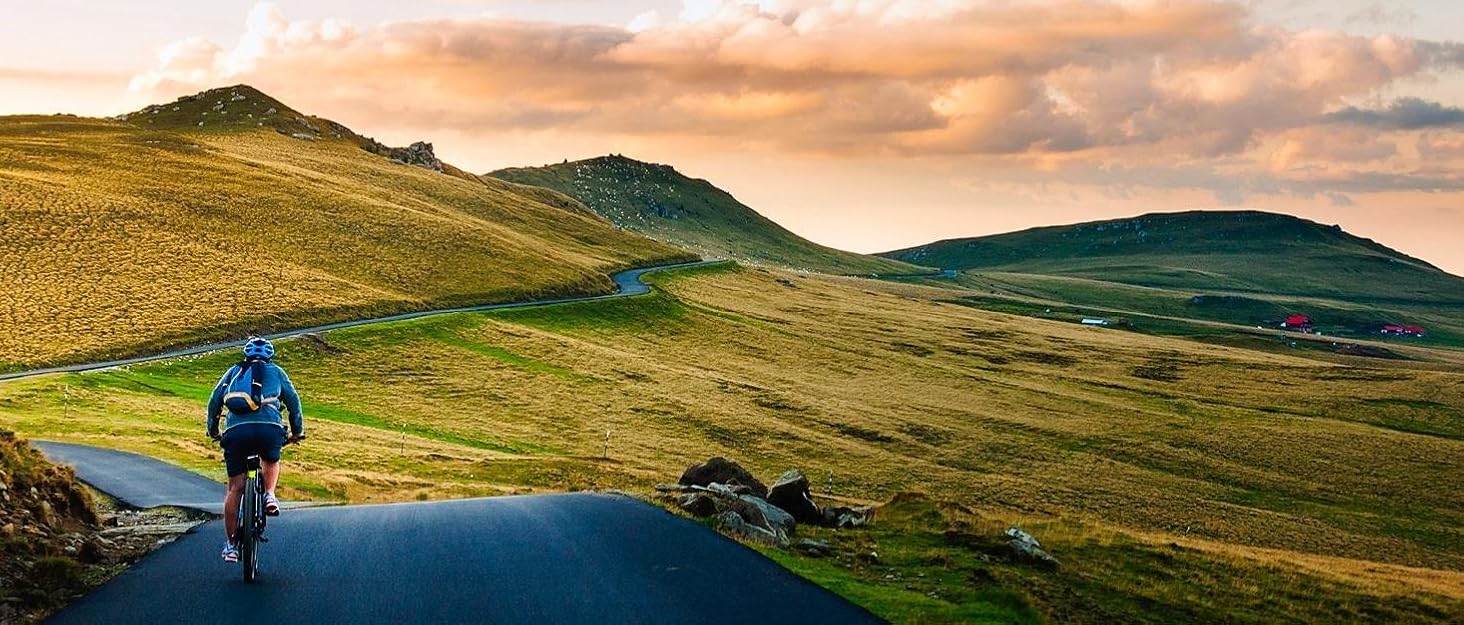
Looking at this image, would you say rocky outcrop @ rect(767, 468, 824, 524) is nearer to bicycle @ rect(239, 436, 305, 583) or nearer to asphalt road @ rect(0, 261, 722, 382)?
bicycle @ rect(239, 436, 305, 583)

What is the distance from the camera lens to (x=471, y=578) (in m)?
16.3

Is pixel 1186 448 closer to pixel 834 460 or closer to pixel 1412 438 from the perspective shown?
pixel 1412 438

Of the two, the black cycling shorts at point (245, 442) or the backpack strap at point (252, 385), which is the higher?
the backpack strap at point (252, 385)

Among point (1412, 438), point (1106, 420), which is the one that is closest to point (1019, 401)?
point (1106, 420)

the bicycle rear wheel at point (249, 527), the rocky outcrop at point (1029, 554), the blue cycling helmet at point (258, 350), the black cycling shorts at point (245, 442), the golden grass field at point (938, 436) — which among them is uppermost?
the blue cycling helmet at point (258, 350)

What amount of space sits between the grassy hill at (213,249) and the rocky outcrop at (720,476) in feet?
168

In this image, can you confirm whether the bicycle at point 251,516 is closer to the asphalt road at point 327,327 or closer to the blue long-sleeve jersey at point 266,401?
the blue long-sleeve jersey at point 266,401

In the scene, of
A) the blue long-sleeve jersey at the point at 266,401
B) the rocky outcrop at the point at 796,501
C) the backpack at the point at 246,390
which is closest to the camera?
the backpack at the point at 246,390

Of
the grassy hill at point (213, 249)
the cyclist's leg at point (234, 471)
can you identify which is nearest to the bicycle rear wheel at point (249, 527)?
the cyclist's leg at point (234, 471)

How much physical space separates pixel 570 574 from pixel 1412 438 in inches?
4194

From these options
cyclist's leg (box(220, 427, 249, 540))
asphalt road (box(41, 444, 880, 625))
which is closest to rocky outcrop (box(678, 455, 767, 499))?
asphalt road (box(41, 444, 880, 625))

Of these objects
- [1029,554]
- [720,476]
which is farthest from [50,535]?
[1029,554]

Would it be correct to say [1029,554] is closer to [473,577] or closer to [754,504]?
[754,504]

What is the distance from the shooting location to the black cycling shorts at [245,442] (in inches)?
615
